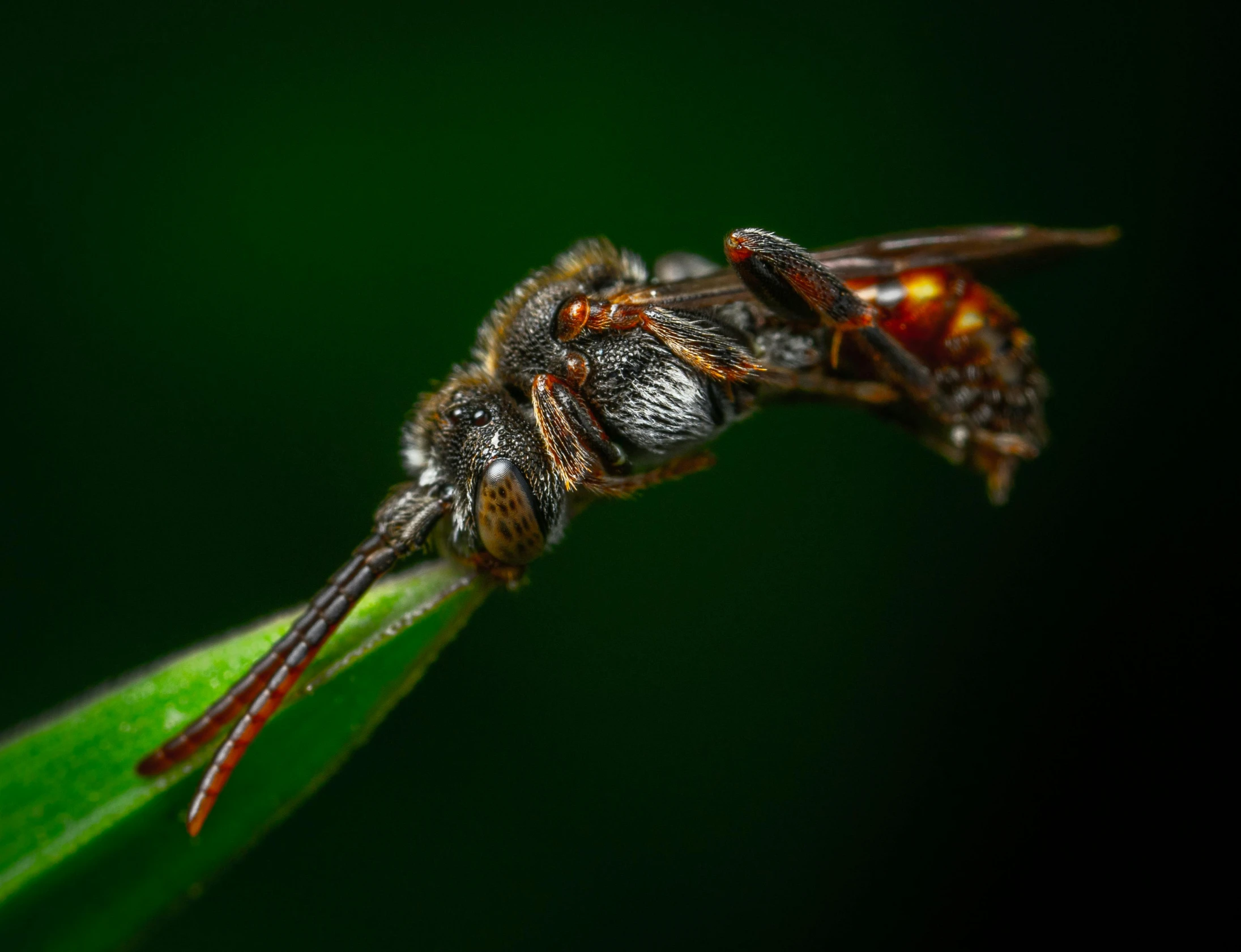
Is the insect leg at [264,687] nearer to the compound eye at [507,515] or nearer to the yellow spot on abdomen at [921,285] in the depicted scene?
the compound eye at [507,515]

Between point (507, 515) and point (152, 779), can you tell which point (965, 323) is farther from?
point (152, 779)

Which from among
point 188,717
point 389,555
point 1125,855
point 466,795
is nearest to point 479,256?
point 466,795

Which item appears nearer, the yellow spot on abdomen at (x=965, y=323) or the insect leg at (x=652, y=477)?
Result: the insect leg at (x=652, y=477)

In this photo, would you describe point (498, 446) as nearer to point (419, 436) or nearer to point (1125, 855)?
point (419, 436)

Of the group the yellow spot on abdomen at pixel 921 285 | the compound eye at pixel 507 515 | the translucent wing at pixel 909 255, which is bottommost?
the compound eye at pixel 507 515

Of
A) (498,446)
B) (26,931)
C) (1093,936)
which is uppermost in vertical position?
(498,446)

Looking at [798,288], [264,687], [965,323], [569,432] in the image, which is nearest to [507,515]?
[569,432]

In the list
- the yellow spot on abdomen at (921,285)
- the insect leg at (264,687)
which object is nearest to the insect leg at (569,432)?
the insect leg at (264,687)
